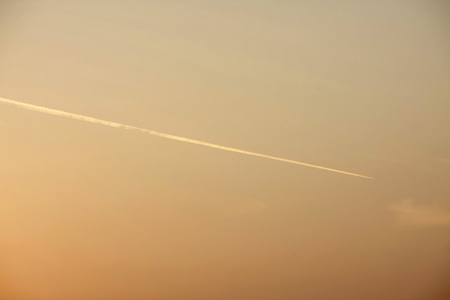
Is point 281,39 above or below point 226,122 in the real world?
above

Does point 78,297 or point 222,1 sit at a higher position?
point 222,1

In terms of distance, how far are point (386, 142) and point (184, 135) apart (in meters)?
0.97

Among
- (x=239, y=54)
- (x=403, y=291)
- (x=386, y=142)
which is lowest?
(x=403, y=291)

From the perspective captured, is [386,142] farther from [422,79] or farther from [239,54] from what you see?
[239,54]

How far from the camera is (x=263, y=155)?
85.9 inches

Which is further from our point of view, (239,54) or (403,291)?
(403,291)

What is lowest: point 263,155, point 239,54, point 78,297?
point 78,297

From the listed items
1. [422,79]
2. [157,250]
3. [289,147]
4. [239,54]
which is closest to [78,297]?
[157,250]

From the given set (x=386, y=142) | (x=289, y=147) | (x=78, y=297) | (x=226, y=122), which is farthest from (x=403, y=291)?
(x=78, y=297)

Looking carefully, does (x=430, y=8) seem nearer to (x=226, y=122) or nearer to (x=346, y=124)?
(x=346, y=124)

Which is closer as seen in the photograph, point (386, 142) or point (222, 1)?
point (222, 1)

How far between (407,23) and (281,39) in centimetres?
60

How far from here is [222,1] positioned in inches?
81.4

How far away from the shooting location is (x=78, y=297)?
2.16 m
